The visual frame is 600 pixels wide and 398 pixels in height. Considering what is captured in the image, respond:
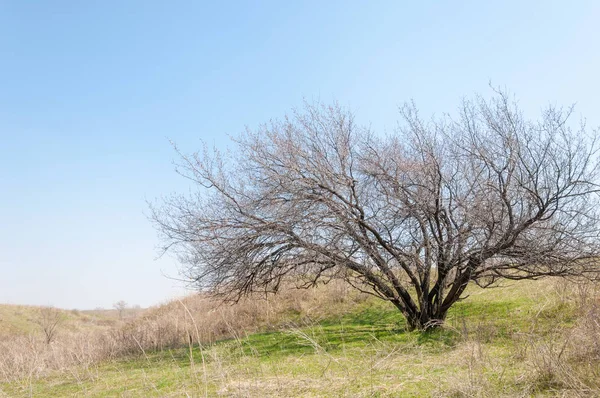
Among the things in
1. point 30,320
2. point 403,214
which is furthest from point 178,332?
point 30,320

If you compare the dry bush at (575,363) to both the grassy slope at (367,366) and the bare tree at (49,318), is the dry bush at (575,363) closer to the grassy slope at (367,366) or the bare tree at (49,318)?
the grassy slope at (367,366)

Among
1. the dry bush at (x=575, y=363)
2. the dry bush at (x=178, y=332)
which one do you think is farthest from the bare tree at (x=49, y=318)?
the dry bush at (x=575, y=363)

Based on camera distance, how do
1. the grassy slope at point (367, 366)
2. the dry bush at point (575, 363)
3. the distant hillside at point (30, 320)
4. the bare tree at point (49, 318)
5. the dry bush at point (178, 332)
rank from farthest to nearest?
1. the distant hillside at point (30, 320)
2. the bare tree at point (49, 318)
3. the dry bush at point (178, 332)
4. the grassy slope at point (367, 366)
5. the dry bush at point (575, 363)

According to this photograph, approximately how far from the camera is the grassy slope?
16.9 ft

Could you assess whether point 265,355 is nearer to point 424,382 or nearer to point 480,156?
point 424,382

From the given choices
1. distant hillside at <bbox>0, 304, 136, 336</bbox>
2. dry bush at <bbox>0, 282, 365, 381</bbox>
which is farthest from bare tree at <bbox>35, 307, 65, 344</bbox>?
dry bush at <bbox>0, 282, 365, 381</bbox>

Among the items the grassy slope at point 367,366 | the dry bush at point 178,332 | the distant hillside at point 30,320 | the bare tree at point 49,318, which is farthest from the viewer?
the distant hillside at point 30,320

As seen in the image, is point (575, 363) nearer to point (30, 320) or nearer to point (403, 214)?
point (403, 214)

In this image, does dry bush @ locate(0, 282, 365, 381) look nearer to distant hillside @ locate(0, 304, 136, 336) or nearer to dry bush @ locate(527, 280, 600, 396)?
dry bush @ locate(527, 280, 600, 396)

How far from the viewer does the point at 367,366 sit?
6.34 meters

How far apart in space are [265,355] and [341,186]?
4.29 m

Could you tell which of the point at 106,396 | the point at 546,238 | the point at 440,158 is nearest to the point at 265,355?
the point at 106,396

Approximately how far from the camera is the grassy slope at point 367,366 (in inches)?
203

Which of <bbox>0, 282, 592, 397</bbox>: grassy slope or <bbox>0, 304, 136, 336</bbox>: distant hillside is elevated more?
<bbox>0, 304, 136, 336</bbox>: distant hillside
